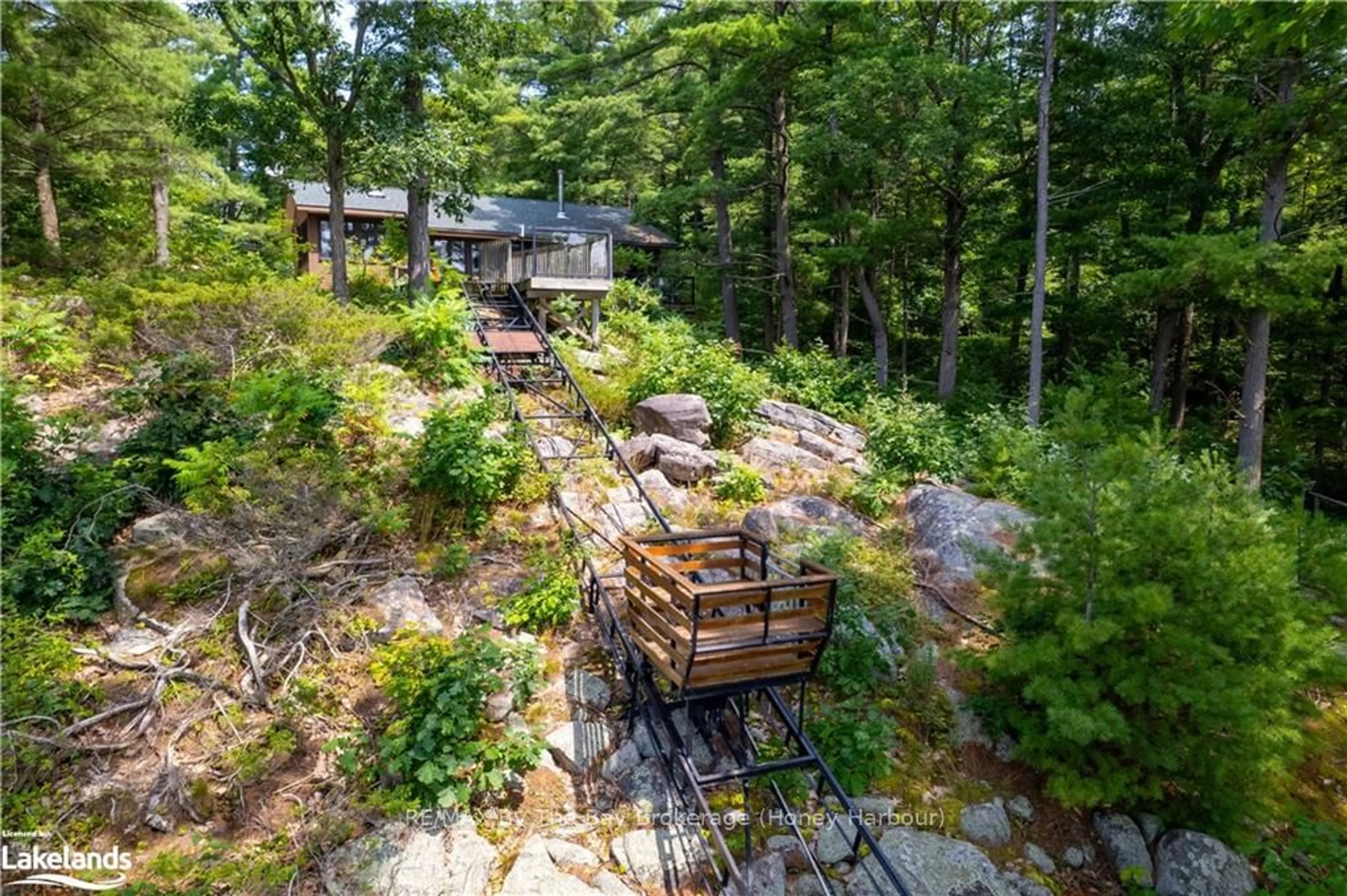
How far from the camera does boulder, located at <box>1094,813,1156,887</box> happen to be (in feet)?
14.3

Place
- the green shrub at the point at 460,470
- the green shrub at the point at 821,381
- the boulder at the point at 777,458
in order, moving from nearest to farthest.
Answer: the green shrub at the point at 460,470 < the boulder at the point at 777,458 < the green shrub at the point at 821,381

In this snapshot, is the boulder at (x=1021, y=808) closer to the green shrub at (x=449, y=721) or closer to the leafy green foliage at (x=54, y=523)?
the green shrub at (x=449, y=721)

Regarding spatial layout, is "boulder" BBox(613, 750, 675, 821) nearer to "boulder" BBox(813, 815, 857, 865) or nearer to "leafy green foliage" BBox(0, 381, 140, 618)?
"boulder" BBox(813, 815, 857, 865)

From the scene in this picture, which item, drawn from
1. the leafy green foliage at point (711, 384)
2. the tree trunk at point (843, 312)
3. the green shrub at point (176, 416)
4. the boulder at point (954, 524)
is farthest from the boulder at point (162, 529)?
the tree trunk at point (843, 312)

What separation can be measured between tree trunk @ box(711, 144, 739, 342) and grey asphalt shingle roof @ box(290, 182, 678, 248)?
11.3 feet

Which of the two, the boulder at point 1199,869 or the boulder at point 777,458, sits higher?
the boulder at point 777,458

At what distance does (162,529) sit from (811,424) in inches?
345

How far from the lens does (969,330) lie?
73.0 ft

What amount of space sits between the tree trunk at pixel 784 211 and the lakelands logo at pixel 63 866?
13.5 metres

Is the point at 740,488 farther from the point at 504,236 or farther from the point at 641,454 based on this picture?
the point at 504,236

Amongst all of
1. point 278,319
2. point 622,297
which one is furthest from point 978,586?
point 622,297

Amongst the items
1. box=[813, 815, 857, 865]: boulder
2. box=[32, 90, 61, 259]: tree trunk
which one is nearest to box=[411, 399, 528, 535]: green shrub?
box=[813, 815, 857, 865]: boulder

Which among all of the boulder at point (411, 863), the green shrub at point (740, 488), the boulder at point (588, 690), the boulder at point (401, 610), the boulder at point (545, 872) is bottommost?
the boulder at point (545, 872)

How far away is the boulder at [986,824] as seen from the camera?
4.46 m
